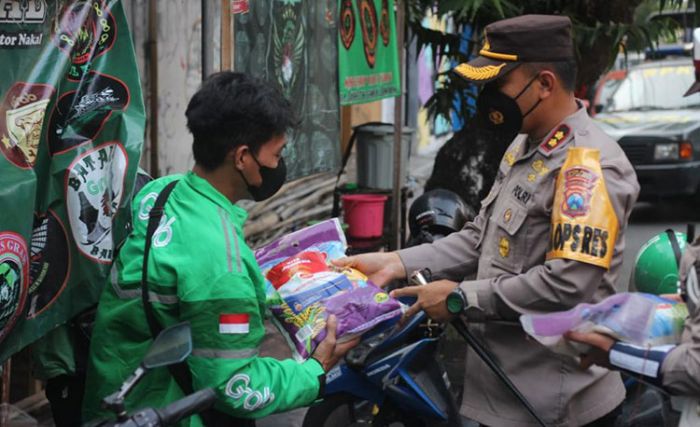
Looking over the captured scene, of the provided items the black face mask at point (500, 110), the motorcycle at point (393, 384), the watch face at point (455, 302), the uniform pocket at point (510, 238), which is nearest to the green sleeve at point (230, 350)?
the watch face at point (455, 302)

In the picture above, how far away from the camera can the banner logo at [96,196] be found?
11.2 feet

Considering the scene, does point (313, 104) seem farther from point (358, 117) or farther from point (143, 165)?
point (358, 117)

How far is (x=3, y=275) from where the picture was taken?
9.91ft

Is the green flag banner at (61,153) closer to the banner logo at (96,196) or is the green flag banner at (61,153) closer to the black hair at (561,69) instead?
the banner logo at (96,196)

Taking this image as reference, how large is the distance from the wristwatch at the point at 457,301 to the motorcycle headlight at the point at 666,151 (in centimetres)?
982

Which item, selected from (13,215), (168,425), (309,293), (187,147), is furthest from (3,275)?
(187,147)

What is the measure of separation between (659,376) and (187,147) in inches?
138

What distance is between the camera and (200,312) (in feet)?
7.69

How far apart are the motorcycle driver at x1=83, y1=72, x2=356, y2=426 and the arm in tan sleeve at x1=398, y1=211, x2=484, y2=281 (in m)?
0.75

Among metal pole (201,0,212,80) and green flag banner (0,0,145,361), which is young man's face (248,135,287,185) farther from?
metal pole (201,0,212,80)

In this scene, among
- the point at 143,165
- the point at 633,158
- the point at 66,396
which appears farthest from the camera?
the point at 633,158

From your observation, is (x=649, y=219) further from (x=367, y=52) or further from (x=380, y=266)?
(x=380, y=266)

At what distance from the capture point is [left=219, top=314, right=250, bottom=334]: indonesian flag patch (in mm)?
2350

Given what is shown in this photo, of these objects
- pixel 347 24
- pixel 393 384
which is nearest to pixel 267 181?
pixel 393 384
